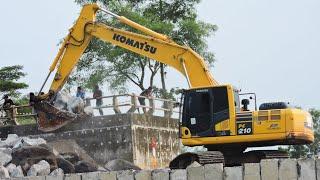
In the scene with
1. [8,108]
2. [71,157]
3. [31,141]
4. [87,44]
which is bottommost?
[71,157]

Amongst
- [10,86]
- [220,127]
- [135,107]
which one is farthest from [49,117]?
[10,86]

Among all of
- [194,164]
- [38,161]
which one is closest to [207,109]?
[194,164]

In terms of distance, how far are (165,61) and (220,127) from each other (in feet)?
21.5

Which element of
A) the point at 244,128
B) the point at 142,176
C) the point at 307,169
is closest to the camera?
the point at 307,169

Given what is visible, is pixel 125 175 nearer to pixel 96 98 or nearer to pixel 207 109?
pixel 207 109

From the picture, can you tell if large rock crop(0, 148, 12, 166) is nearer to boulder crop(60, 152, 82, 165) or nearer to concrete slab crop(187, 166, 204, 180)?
boulder crop(60, 152, 82, 165)

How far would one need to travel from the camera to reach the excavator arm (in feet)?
113

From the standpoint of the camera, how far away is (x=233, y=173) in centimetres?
2302

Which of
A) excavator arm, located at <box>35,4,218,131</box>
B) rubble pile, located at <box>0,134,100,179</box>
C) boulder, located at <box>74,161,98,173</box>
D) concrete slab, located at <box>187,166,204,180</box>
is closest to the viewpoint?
concrete slab, located at <box>187,166,204,180</box>

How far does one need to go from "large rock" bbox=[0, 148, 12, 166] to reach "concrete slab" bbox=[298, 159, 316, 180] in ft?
50.2

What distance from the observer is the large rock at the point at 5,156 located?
35500 mm

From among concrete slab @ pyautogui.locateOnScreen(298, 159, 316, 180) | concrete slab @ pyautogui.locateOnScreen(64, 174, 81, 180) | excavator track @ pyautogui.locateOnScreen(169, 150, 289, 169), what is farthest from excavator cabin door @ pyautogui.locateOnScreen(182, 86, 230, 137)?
concrete slab @ pyautogui.locateOnScreen(298, 159, 316, 180)

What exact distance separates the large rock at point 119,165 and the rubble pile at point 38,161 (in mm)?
357

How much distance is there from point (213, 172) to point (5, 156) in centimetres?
1423
